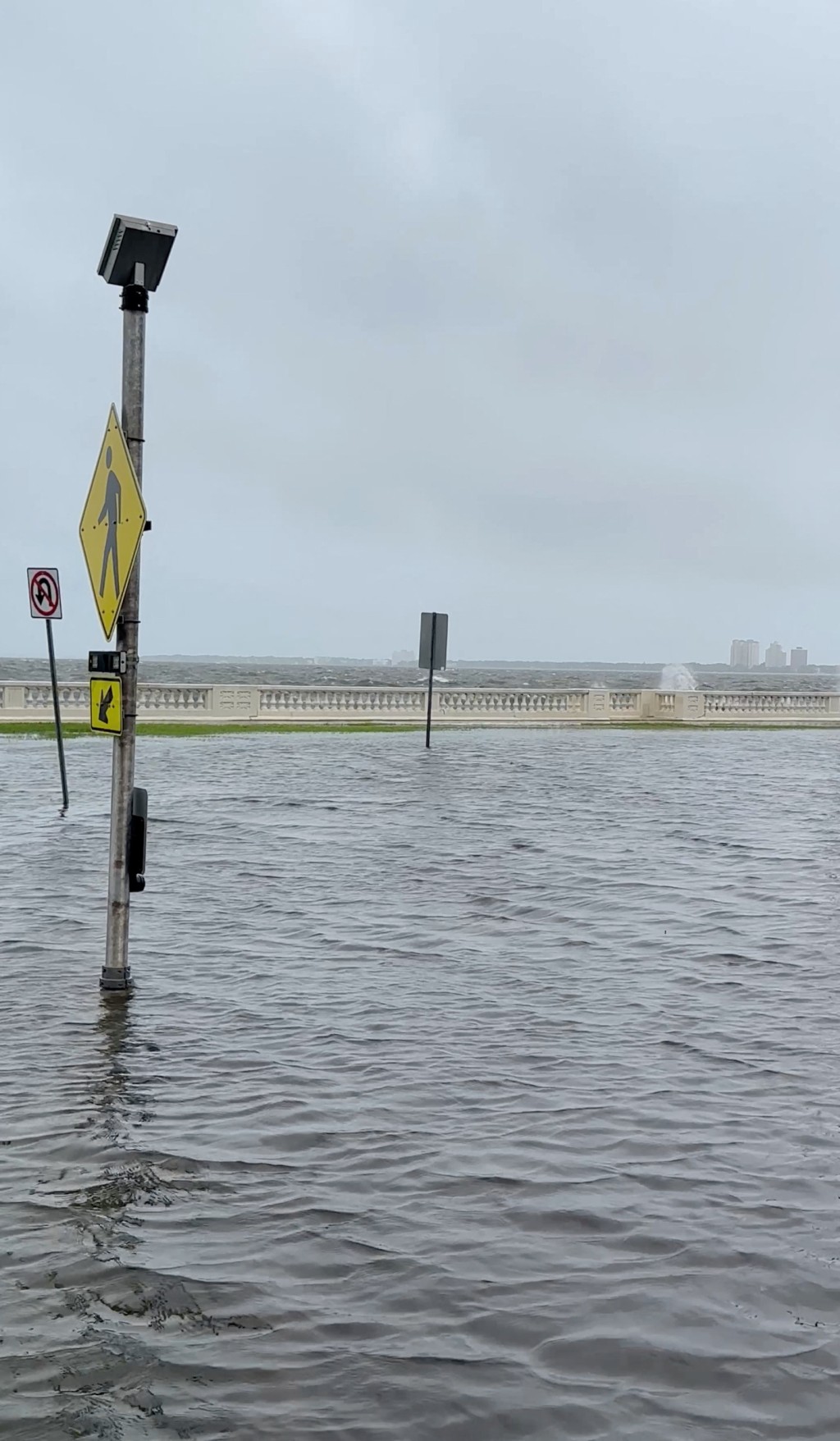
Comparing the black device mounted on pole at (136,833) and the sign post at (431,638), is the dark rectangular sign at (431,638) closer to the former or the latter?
the sign post at (431,638)

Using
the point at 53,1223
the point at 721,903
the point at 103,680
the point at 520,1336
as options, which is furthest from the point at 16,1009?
the point at 721,903

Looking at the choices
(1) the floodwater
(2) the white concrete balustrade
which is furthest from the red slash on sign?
(2) the white concrete balustrade

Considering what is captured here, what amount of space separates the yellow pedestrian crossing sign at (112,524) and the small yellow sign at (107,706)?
31 centimetres

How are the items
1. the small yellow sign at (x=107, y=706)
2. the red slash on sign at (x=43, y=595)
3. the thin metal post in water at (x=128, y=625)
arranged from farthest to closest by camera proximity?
the red slash on sign at (x=43, y=595)
the thin metal post in water at (x=128, y=625)
the small yellow sign at (x=107, y=706)

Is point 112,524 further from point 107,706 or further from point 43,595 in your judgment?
point 43,595

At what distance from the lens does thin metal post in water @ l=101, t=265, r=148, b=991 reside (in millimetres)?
8469

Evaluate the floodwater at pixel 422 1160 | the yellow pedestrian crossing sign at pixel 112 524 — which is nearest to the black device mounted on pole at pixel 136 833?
the floodwater at pixel 422 1160

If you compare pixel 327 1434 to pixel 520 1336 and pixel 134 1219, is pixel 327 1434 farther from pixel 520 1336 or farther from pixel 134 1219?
pixel 134 1219

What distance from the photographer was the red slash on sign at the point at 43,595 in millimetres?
18906

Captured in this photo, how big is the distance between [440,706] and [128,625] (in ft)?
119

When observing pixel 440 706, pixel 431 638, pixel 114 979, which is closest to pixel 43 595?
pixel 114 979

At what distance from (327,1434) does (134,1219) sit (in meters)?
1.63

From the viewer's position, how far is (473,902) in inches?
491

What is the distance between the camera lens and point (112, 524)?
27.2 feet
